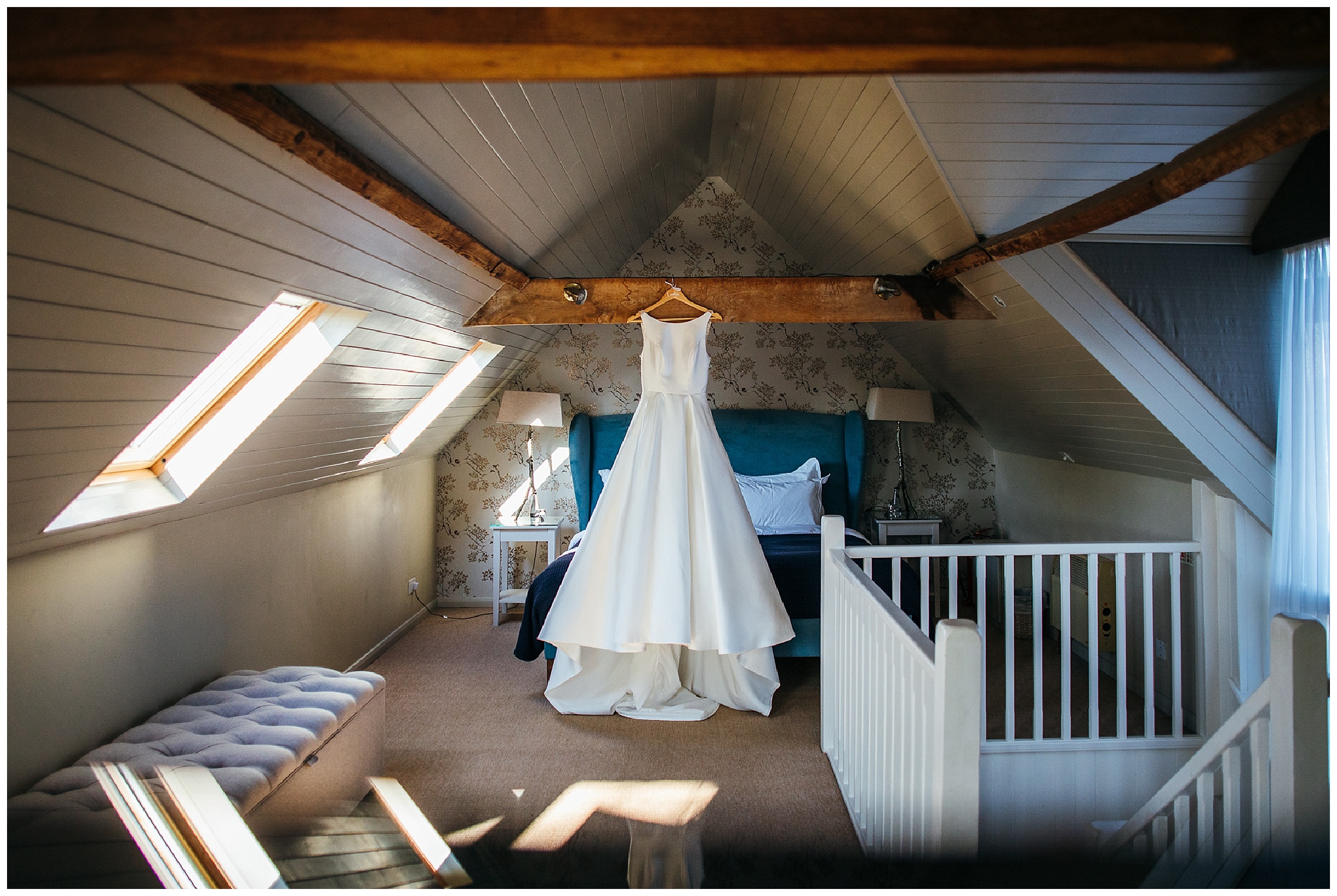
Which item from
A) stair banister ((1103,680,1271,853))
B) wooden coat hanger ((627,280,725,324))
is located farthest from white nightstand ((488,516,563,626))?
stair banister ((1103,680,1271,853))

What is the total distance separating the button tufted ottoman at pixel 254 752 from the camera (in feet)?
5.78

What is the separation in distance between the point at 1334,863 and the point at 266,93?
2.32 m

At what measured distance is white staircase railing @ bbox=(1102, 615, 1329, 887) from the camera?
59.9 inches

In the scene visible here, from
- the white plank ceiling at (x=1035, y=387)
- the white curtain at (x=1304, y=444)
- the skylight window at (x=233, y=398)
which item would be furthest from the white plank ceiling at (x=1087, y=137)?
the skylight window at (x=233, y=398)

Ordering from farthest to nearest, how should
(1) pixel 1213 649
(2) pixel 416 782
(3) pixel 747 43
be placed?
(2) pixel 416 782
(1) pixel 1213 649
(3) pixel 747 43

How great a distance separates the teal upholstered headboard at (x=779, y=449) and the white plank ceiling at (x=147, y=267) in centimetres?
234

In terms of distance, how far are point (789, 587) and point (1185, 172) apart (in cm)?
231

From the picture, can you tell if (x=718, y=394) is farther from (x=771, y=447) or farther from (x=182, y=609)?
(x=182, y=609)

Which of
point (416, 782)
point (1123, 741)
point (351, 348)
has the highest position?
point (351, 348)

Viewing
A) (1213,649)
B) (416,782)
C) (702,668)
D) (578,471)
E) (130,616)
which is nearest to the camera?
(130,616)

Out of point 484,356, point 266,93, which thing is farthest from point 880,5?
point 484,356

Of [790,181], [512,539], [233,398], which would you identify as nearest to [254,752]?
[233,398]

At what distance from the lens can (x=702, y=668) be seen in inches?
137

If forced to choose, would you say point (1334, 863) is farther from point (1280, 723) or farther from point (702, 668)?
point (702, 668)
